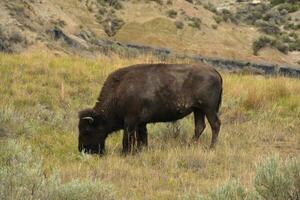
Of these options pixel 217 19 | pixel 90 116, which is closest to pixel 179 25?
pixel 217 19

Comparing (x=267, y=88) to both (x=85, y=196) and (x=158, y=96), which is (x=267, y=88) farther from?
(x=85, y=196)

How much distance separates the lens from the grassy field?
327 inches

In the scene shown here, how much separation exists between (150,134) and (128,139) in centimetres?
173

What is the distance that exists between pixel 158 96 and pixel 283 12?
6074 centimetres

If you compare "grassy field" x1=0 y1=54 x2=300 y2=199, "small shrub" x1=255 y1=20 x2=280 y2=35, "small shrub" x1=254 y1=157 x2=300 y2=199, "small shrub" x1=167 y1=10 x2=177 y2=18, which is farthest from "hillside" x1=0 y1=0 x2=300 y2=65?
"small shrub" x1=254 y1=157 x2=300 y2=199

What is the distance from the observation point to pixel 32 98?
13922 millimetres

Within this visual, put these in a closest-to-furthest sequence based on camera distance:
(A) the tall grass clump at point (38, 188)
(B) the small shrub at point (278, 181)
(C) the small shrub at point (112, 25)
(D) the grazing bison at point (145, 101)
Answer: (A) the tall grass clump at point (38, 188) < (B) the small shrub at point (278, 181) < (D) the grazing bison at point (145, 101) < (C) the small shrub at point (112, 25)

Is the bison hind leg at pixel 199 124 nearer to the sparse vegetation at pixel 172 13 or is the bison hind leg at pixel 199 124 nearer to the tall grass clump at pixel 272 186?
the tall grass clump at pixel 272 186

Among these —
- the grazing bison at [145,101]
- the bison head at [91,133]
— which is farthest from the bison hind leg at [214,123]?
the bison head at [91,133]

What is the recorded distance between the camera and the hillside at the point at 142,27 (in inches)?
1284

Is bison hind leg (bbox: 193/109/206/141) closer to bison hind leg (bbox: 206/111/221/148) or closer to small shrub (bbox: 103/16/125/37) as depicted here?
bison hind leg (bbox: 206/111/221/148)

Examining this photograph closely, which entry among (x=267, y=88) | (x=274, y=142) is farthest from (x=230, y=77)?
(x=274, y=142)

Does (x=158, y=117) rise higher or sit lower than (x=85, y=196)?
lower

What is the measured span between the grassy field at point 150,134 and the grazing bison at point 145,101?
1.24ft
